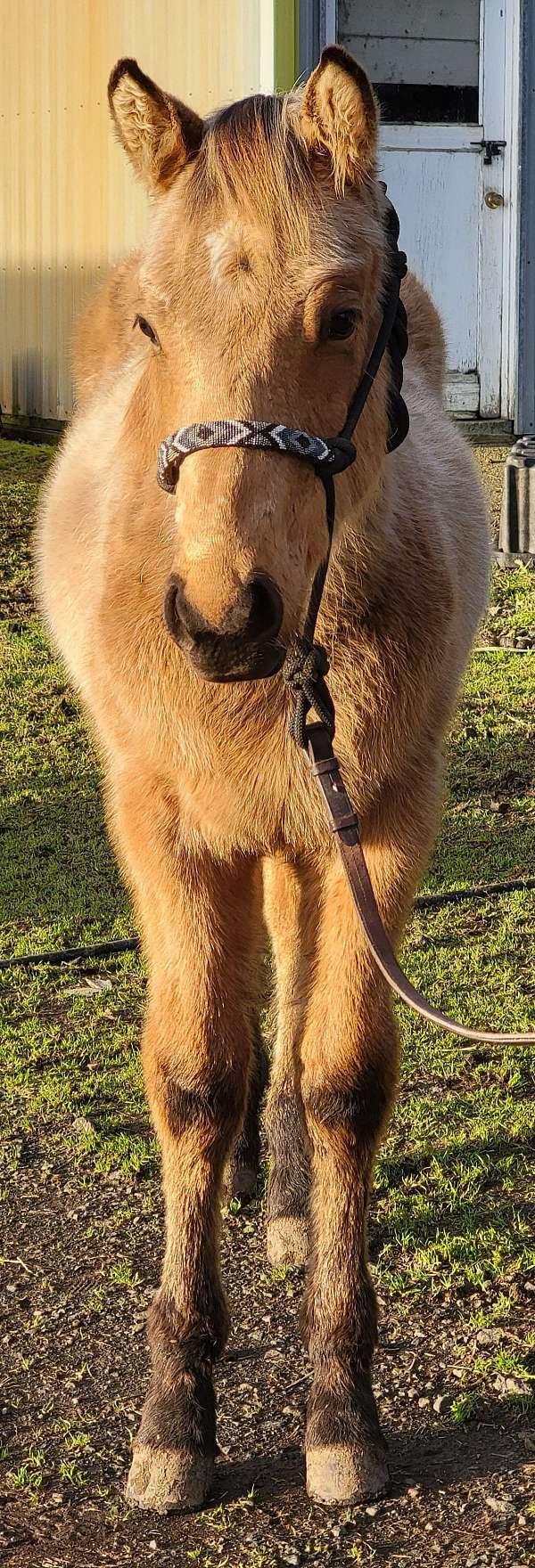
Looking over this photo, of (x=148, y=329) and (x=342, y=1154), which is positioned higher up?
(x=148, y=329)

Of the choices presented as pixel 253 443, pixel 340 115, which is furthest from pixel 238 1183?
pixel 340 115

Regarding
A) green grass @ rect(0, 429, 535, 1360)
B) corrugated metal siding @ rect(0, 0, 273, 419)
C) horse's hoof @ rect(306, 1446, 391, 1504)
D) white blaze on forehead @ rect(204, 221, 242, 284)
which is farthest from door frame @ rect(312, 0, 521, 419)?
horse's hoof @ rect(306, 1446, 391, 1504)

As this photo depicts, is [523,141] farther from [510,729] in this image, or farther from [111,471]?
[111,471]

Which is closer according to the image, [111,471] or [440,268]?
[111,471]

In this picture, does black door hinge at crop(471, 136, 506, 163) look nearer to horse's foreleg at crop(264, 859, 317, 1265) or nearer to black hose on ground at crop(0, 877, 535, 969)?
black hose on ground at crop(0, 877, 535, 969)

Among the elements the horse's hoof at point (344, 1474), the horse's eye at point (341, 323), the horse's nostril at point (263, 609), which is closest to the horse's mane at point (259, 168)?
the horse's eye at point (341, 323)

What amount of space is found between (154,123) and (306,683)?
86 cm

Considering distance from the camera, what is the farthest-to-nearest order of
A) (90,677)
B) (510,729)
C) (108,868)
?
(510,729)
(108,868)
(90,677)

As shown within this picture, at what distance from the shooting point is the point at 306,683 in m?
2.57

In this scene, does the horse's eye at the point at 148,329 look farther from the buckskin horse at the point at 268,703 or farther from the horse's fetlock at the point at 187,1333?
the horse's fetlock at the point at 187,1333

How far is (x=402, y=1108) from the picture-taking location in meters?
4.24

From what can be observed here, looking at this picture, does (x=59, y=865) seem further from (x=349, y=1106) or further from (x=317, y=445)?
(x=317, y=445)

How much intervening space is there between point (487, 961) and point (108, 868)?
5.26ft

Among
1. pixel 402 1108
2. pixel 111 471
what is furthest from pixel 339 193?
pixel 402 1108
